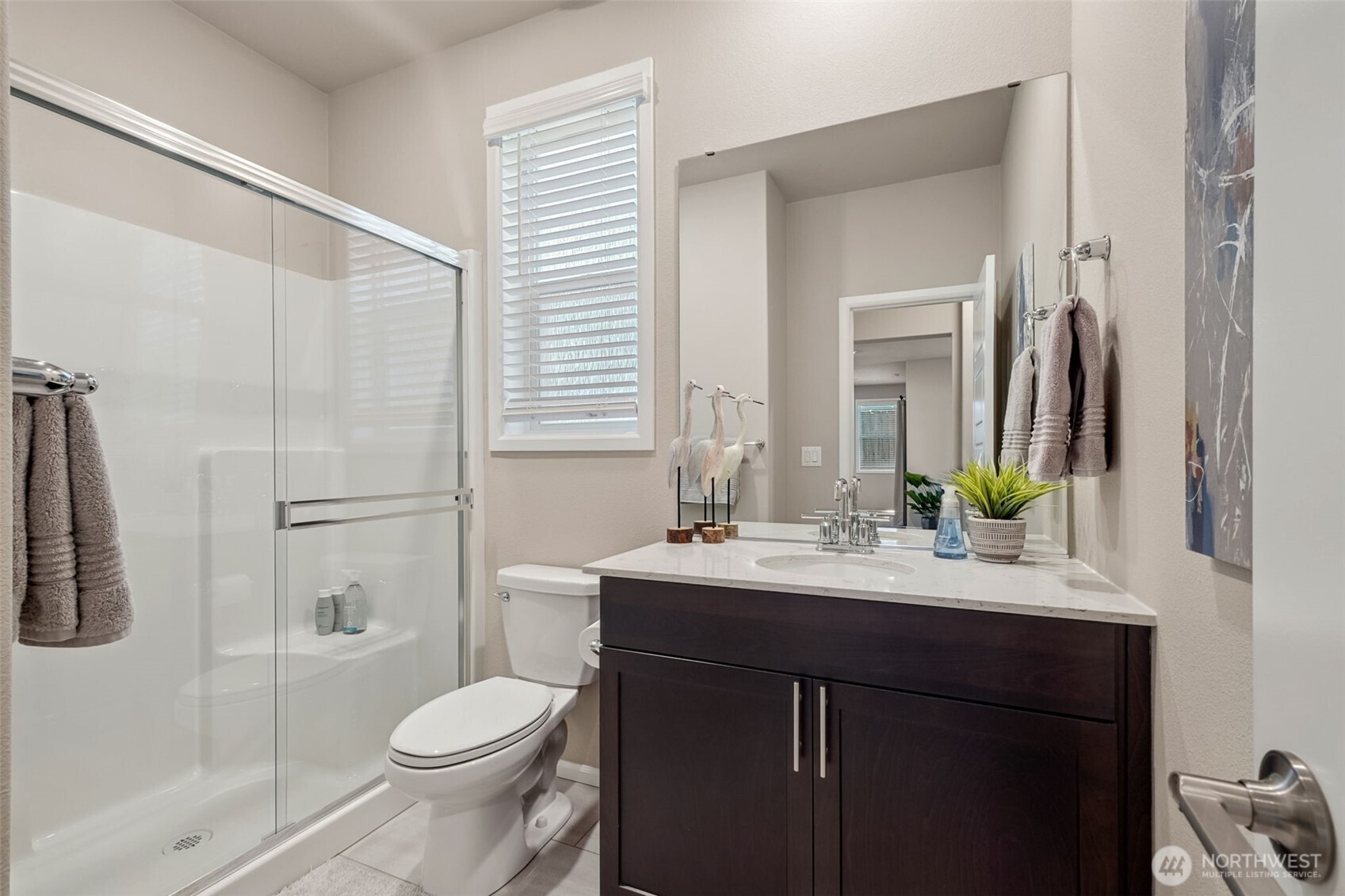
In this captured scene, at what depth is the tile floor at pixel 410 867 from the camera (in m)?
1.60

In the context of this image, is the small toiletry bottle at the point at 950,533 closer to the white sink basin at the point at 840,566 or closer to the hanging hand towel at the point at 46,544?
the white sink basin at the point at 840,566

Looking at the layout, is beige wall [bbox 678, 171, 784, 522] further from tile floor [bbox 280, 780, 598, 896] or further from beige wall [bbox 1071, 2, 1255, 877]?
tile floor [bbox 280, 780, 598, 896]

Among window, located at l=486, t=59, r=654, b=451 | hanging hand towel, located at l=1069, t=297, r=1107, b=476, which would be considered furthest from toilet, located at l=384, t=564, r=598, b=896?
hanging hand towel, located at l=1069, t=297, r=1107, b=476

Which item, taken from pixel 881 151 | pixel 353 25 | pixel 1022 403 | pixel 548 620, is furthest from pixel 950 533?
pixel 353 25

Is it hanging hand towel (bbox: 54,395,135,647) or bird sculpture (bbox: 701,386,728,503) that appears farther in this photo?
bird sculpture (bbox: 701,386,728,503)

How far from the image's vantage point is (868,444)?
1.77m

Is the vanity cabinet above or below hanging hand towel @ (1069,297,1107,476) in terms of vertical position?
below

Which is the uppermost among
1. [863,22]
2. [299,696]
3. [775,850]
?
[863,22]

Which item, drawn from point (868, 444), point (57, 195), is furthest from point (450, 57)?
point (868, 444)

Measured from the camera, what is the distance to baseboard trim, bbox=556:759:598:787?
2096 mm

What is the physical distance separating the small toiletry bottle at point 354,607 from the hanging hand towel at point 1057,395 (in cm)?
191

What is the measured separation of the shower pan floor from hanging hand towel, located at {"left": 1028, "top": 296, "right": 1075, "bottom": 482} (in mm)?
2075

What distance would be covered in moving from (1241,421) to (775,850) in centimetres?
115

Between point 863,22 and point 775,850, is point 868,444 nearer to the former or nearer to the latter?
point 775,850
